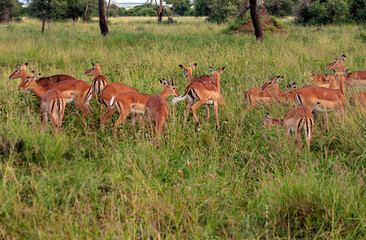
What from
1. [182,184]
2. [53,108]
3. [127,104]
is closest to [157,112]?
[127,104]

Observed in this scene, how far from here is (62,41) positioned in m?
12.8

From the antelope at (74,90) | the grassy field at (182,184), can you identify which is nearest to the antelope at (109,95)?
the grassy field at (182,184)

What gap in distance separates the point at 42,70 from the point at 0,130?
470cm

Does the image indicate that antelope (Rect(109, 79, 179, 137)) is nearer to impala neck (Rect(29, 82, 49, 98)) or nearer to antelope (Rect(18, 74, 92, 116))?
antelope (Rect(18, 74, 92, 116))

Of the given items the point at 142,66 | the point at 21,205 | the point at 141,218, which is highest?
the point at 142,66

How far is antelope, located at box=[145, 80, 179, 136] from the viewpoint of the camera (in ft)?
14.6

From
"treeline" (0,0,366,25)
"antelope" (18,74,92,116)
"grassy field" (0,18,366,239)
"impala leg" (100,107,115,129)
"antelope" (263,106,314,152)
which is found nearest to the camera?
"grassy field" (0,18,366,239)

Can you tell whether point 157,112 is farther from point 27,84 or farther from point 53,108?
point 27,84

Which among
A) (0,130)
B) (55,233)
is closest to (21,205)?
(55,233)

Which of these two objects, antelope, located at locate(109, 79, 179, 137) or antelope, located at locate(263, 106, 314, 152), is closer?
→ antelope, located at locate(263, 106, 314, 152)

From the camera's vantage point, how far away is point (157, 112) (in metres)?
4.48

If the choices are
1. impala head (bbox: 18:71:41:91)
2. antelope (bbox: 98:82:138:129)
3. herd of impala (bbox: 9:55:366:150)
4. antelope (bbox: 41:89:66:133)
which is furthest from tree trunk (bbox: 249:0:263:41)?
antelope (bbox: 41:89:66:133)

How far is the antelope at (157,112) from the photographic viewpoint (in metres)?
4.46

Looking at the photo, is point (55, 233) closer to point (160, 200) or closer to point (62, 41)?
point (160, 200)
